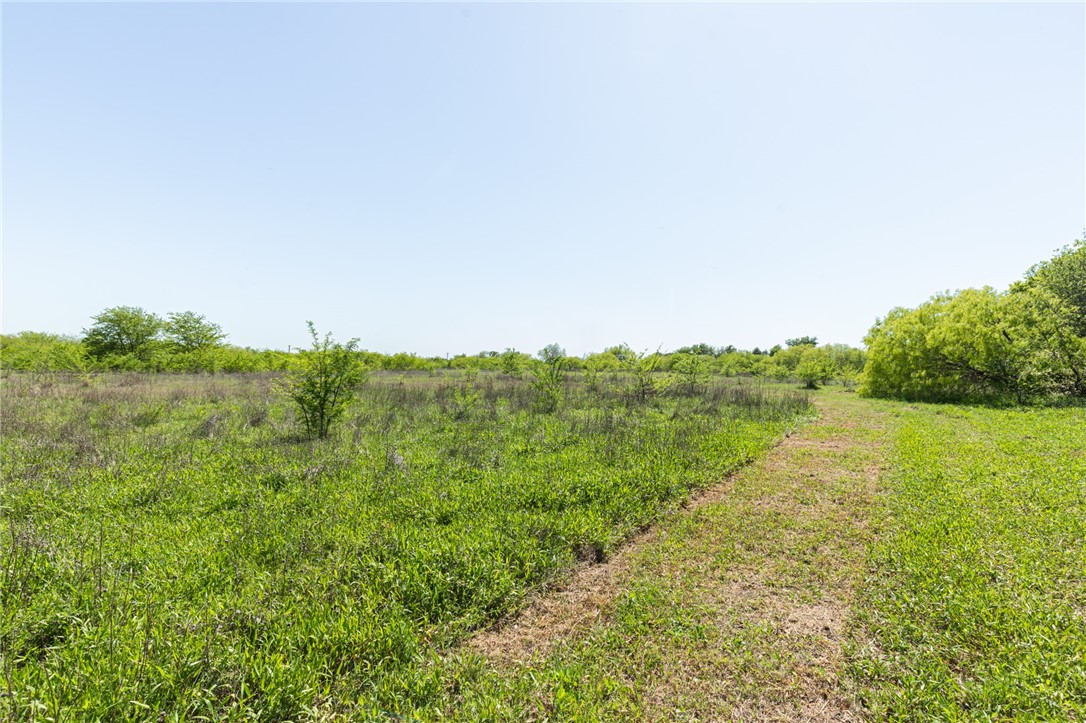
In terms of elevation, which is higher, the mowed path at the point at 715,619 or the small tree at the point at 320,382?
the small tree at the point at 320,382

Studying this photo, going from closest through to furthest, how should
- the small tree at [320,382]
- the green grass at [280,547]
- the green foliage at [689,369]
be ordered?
the green grass at [280,547]
the small tree at [320,382]
the green foliage at [689,369]

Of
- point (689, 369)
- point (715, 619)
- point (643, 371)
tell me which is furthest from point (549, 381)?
point (715, 619)

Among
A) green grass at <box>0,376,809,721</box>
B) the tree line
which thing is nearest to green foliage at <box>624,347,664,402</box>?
the tree line

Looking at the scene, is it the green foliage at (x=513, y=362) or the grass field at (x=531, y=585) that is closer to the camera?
the grass field at (x=531, y=585)

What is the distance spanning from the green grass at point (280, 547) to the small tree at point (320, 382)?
664 millimetres

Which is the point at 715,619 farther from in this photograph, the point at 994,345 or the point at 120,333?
the point at 120,333

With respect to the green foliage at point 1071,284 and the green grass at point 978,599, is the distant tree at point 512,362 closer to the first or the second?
the green grass at point 978,599

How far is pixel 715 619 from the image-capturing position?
354 centimetres

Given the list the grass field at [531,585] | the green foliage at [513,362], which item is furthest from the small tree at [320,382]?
the green foliage at [513,362]

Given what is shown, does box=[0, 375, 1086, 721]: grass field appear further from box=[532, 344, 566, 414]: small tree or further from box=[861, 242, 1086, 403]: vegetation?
box=[861, 242, 1086, 403]: vegetation

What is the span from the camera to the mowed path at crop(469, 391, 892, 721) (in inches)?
108

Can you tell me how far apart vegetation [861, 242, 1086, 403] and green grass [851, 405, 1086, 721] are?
19.6 m

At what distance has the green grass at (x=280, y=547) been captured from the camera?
2.57 meters

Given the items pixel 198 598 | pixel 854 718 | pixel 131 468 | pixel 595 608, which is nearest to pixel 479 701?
pixel 595 608
